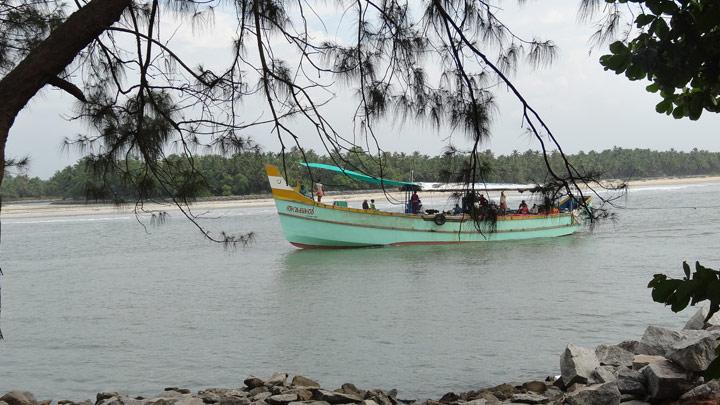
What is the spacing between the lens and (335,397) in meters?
5.50

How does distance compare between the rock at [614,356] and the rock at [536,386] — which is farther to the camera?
the rock at [614,356]

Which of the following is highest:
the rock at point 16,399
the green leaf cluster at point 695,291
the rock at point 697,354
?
the green leaf cluster at point 695,291

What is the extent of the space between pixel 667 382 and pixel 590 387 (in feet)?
1.57

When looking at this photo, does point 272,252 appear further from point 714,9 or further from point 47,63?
point 714,9

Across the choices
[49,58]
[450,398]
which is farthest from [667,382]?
[49,58]

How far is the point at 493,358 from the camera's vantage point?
7.63 metres

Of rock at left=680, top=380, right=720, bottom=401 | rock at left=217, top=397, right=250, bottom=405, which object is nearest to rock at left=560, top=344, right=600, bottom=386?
rock at left=680, top=380, right=720, bottom=401

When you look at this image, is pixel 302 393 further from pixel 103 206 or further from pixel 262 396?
pixel 103 206

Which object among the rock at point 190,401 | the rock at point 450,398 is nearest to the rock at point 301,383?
the rock at point 190,401

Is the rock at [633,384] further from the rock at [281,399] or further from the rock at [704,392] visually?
the rock at [281,399]

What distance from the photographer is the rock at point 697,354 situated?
4848 mm

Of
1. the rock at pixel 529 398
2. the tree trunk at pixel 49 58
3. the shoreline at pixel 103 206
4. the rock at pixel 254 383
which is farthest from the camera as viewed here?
the shoreline at pixel 103 206

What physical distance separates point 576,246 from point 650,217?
366 inches

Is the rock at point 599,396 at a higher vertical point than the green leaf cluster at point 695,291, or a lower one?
lower
